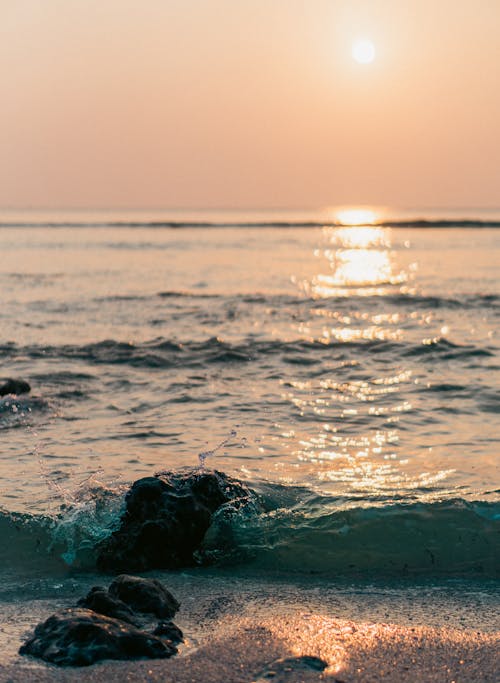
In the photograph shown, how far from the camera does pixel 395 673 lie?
13.6 ft

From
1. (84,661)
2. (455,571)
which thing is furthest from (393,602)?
(84,661)

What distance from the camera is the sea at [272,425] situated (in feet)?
20.1

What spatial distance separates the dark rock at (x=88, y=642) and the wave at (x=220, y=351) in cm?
897

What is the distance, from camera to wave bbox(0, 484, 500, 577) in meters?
5.90

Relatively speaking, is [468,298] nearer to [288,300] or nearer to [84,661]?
[288,300]

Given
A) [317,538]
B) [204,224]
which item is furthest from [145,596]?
[204,224]

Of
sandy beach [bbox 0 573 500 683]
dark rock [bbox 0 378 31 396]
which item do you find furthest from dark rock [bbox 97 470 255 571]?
dark rock [bbox 0 378 31 396]

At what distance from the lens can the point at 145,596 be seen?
4.85 meters

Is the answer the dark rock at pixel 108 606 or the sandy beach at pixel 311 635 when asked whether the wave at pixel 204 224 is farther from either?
the dark rock at pixel 108 606

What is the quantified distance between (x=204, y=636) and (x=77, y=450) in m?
4.25

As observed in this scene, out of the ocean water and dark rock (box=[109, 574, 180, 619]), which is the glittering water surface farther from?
dark rock (box=[109, 574, 180, 619])

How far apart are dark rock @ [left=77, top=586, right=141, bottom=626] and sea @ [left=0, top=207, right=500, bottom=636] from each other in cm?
89

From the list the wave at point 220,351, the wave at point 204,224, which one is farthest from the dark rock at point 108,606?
the wave at point 204,224

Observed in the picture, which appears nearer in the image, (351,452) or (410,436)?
(351,452)
